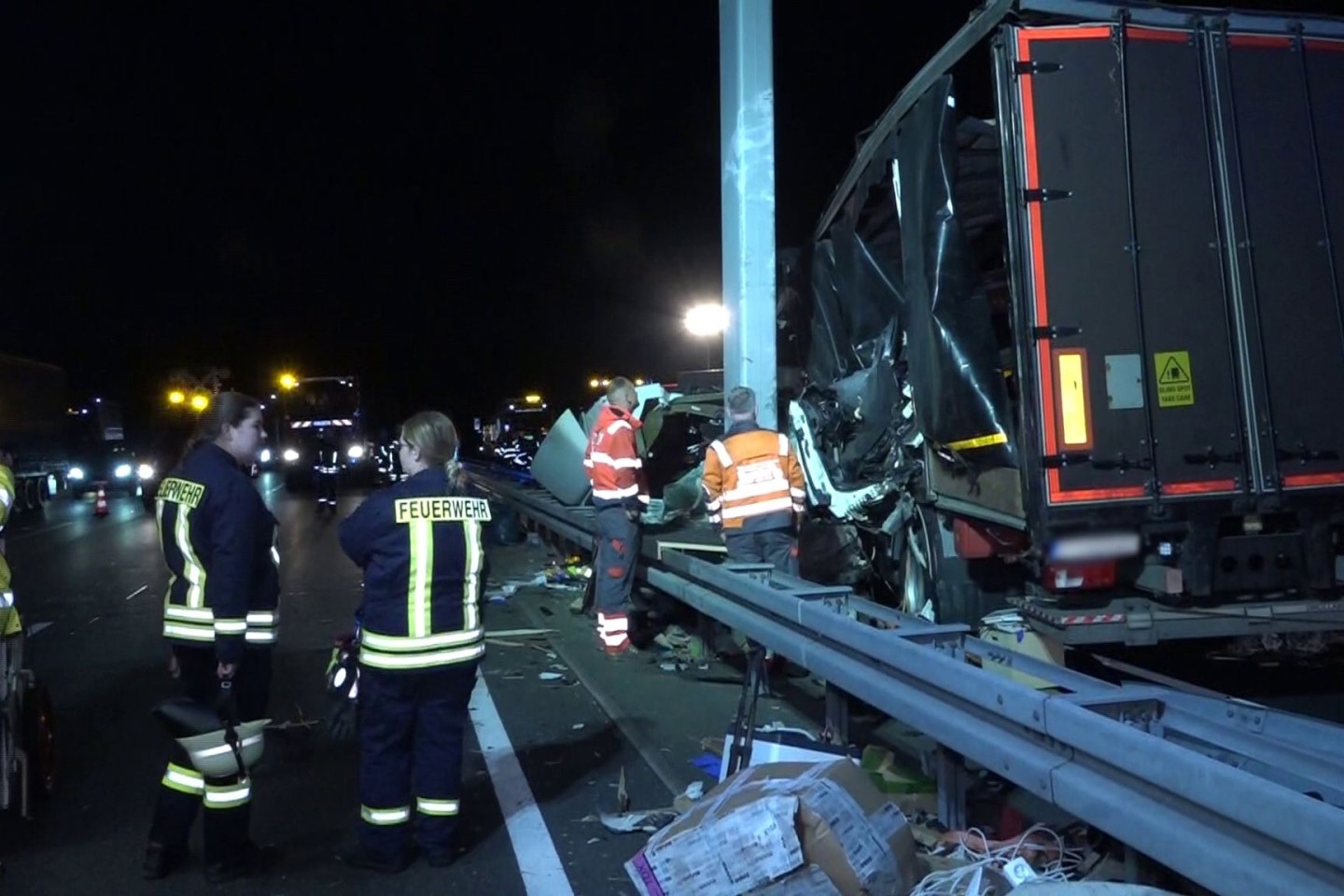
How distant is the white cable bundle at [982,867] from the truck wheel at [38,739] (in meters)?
4.09

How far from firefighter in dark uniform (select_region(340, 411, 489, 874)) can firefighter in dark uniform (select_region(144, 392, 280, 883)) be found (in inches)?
16.9

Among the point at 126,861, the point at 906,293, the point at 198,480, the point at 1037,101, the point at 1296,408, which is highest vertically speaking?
the point at 1037,101

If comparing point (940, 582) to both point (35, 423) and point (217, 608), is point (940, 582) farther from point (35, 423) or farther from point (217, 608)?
point (35, 423)

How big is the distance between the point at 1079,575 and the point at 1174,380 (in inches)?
40.1

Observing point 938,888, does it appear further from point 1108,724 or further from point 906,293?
point 906,293

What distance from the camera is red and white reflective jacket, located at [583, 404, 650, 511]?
888cm

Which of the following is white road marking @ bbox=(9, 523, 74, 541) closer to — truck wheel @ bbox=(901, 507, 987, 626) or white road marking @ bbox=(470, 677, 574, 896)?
white road marking @ bbox=(470, 677, 574, 896)

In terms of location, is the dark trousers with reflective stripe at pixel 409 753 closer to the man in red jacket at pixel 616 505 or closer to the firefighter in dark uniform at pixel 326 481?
the man in red jacket at pixel 616 505

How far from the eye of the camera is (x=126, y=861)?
506 cm

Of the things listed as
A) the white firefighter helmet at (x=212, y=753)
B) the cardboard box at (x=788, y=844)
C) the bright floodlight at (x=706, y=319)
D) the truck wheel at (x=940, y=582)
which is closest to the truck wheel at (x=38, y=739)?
the white firefighter helmet at (x=212, y=753)

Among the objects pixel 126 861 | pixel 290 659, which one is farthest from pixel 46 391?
pixel 126 861

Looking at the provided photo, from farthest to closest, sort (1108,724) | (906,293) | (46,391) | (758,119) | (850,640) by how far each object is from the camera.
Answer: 1. (46,391)
2. (758,119)
3. (906,293)
4. (850,640)
5. (1108,724)

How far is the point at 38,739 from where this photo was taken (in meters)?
5.69

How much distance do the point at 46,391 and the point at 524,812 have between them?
3102cm
